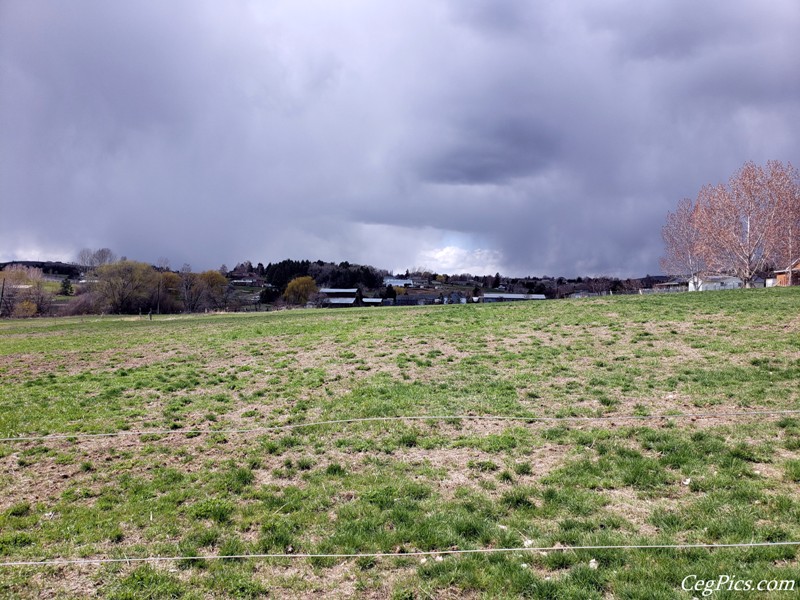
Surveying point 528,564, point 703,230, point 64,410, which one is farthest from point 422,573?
point 703,230

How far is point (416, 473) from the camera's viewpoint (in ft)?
30.0

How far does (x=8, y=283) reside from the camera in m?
127

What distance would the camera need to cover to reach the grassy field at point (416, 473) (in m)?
6.01

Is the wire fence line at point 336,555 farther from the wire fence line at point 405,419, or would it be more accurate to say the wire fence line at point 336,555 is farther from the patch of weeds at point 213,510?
the wire fence line at point 405,419

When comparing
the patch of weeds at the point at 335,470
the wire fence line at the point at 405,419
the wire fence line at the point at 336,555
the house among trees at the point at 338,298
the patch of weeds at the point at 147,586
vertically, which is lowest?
the patch of weeds at the point at 147,586

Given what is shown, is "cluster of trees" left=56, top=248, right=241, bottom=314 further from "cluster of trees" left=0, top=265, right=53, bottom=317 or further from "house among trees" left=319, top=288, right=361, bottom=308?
"house among trees" left=319, top=288, right=361, bottom=308

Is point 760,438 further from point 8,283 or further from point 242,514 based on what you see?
point 8,283

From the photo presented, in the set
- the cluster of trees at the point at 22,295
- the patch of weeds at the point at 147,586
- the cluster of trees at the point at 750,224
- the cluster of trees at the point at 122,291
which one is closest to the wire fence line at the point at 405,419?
the patch of weeds at the point at 147,586

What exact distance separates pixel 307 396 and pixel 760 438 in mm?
11569

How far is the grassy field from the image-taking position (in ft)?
19.7

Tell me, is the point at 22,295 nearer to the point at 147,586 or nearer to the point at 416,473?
the point at 416,473

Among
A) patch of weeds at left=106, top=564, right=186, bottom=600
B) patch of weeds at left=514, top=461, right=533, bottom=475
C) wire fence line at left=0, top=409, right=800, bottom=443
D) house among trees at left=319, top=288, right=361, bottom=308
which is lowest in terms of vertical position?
patch of weeds at left=106, top=564, right=186, bottom=600

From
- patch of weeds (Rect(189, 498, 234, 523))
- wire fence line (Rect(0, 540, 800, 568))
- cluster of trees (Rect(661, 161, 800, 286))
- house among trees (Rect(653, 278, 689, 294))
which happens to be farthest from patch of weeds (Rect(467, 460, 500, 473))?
house among trees (Rect(653, 278, 689, 294))

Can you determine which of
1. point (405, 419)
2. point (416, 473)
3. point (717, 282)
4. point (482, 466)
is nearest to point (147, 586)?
point (416, 473)
